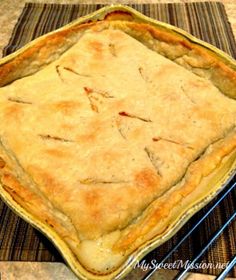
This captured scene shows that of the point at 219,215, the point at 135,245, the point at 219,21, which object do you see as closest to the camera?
the point at 135,245

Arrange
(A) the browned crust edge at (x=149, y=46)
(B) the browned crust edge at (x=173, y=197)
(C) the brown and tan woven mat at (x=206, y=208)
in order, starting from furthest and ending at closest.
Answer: (A) the browned crust edge at (x=149, y=46) < (C) the brown and tan woven mat at (x=206, y=208) < (B) the browned crust edge at (x=173, y=197)

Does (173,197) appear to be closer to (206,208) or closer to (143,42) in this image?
(206,208)

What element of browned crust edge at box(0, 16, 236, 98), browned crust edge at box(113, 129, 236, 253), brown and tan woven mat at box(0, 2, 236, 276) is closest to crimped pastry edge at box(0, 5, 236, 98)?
browned crust edge at box(0, 16, 236, 98)

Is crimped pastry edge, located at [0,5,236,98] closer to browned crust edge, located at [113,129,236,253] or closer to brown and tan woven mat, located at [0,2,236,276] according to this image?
browned crust edge, located at [113,129,236,253]

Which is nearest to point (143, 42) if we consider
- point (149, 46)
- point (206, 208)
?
point (149, 46)

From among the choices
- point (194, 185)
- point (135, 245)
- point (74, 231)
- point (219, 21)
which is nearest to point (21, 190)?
point (74, 231)

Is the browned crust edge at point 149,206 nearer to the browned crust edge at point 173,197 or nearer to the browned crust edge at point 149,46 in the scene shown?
the browned crust edge at point 173,197

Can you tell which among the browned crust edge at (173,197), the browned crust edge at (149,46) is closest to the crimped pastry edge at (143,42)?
the browned crust edge at (149,46)

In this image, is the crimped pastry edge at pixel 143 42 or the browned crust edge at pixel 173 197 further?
the crimped pastry edge at pixel 143 42

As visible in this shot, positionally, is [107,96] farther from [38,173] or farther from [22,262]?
[22,262]
